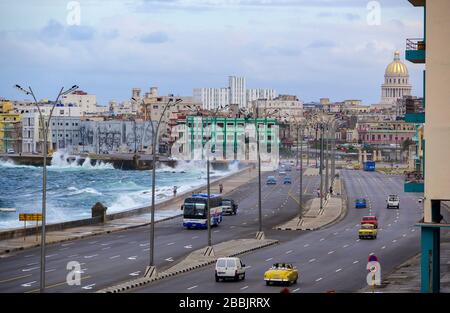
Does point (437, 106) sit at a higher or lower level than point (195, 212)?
higher

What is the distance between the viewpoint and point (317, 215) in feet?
308

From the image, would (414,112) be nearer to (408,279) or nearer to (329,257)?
(408,279)

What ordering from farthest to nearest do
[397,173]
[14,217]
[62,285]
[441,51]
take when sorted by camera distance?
[397,173] → [14,217] → [62,285] → [441,51]

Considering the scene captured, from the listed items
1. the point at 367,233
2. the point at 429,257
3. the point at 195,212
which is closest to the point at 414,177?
Result: the point at 429,257

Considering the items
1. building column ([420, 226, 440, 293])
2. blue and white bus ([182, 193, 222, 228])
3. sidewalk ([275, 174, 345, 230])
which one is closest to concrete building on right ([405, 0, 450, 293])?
building column ([420, 226, 440, 293])

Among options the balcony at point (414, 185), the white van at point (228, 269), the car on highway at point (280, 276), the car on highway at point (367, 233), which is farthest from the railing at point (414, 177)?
the car on highway at point (367, 233)

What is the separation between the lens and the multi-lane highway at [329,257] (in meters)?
45.4

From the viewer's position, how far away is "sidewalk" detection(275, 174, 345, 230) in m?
81.9

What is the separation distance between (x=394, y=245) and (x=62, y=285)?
25.6 metres

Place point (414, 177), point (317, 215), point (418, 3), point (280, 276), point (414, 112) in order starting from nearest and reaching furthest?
point (418, 3) < point (414, 112) < point (414, 177) < point (280, 276) < point (317, 215)

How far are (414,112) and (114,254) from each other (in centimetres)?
2203
